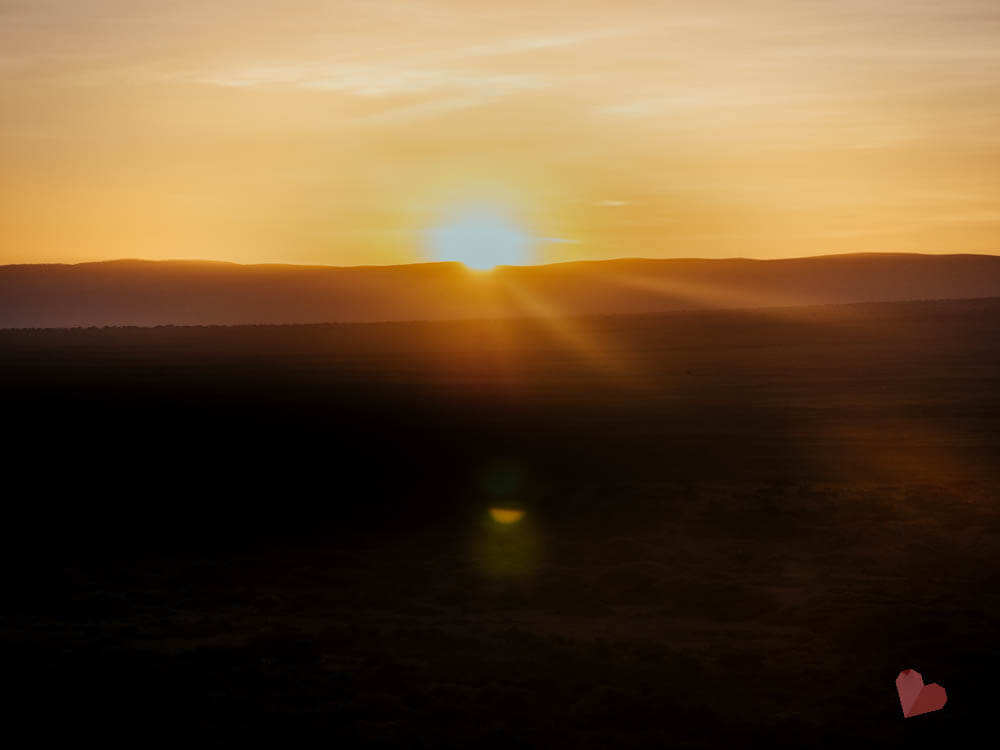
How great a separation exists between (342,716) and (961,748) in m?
3.59

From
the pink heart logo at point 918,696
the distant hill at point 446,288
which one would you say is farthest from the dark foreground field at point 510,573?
the distant hill at point 446,288

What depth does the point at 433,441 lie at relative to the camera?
22.3m

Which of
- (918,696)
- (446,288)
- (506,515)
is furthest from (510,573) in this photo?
(446,288)

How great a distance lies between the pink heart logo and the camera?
7754 millimetres

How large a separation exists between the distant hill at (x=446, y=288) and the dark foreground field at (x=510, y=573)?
141 meters

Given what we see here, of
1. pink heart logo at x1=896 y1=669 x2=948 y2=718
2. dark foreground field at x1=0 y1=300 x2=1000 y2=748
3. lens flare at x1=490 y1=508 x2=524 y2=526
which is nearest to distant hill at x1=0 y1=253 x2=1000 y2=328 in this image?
dark foreground field at x1=0 y1=300 x2=1000 y2=748

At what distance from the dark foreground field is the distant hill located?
14144cm

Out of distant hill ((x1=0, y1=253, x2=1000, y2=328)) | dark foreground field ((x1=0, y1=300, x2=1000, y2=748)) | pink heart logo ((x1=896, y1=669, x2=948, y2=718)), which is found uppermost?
distant hill ((x1=0, y1=253, x2=1000, y2=328))

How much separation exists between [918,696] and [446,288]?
580 ft

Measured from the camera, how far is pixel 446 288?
18388 cm

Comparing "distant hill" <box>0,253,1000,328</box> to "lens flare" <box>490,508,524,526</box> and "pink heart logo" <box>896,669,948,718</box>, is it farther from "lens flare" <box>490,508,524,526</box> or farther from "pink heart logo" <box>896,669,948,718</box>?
"pink heart logo" <box>896,669,948,718</box>

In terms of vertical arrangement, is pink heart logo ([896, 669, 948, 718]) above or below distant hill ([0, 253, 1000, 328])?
below

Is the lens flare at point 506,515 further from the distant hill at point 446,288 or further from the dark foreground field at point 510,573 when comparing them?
the distant hill at point 446,288

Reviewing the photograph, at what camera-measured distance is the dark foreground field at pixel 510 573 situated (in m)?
8.21
